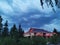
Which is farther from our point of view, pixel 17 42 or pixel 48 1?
pixel 17 42

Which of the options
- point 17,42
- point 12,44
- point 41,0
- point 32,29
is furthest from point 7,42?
point 32,29

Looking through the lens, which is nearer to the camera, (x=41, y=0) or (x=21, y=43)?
(x=41, y=0)

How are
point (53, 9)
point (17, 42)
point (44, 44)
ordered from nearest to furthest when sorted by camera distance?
point (53, 9) < point (17, 42) < point (44, 44)

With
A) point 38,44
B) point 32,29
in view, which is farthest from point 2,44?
point 32,29

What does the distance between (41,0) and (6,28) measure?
170 feet

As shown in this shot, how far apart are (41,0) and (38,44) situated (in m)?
15.4

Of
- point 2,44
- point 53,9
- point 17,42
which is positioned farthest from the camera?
point 17,42

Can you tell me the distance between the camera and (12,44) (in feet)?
58.6

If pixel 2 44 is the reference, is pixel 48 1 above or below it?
above

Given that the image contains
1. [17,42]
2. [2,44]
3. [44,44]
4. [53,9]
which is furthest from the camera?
[44,44]

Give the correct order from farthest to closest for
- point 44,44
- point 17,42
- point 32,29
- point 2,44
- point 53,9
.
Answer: point 32,29
point 44,44
point 17,42
point 2,44
point 53,9

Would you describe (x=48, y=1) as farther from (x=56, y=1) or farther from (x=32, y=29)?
(x=32, y=29)

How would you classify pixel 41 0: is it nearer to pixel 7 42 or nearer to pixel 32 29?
pixel 7 42

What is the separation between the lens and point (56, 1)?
282 inches
